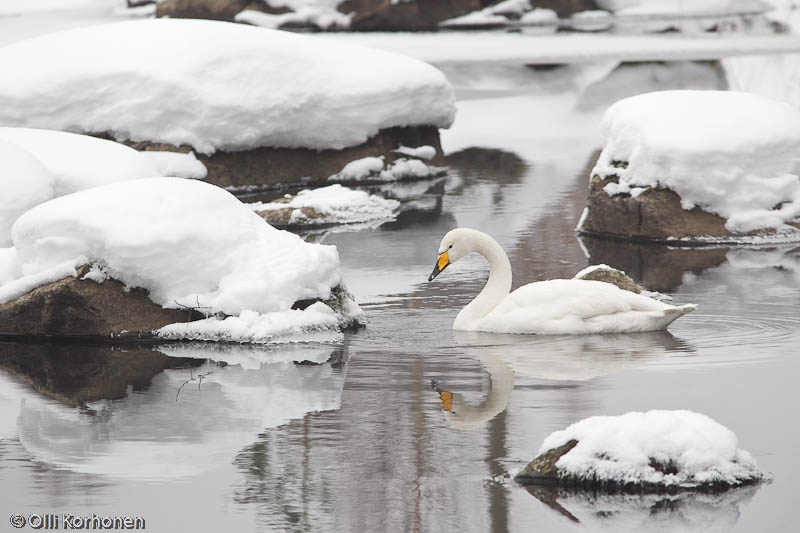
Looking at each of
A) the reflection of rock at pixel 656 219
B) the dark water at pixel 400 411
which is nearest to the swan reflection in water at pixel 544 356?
the dark water at pixel 400 411

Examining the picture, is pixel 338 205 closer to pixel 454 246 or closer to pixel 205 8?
pixel 454 246

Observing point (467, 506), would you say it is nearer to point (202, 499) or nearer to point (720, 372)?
point (202, 499)

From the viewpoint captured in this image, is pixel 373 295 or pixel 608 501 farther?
Answer: pixel 373 295

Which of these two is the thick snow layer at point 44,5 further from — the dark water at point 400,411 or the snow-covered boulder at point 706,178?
Answer: the dark water at point 400,411

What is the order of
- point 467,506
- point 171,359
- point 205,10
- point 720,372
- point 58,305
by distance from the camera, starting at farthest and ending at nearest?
1. point 205,10
2. point 58,305
3. point 171,359
4. point 720,372
5. point 467,506

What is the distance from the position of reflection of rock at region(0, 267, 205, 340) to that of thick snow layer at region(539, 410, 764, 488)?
15.4 ft

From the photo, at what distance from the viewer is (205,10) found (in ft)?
124

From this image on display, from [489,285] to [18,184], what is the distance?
16.0 ft

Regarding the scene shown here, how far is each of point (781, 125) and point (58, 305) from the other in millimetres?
8243

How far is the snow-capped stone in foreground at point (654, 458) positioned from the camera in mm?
6551

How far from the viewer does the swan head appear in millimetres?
11094

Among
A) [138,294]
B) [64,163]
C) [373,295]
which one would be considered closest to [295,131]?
[64,163]

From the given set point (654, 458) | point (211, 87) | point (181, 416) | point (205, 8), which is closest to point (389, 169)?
point (211, 87)

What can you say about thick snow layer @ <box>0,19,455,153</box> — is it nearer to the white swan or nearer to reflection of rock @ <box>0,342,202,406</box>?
reflection of rock @ <box>0,342,202,406</box>
